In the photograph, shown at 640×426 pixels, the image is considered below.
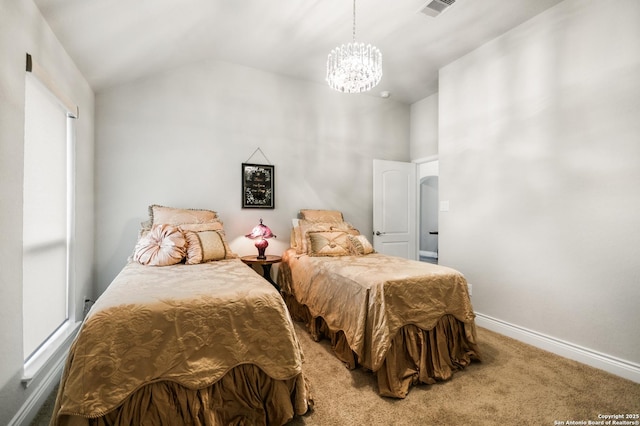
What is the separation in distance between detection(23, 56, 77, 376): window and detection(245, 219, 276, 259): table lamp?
1597 mm

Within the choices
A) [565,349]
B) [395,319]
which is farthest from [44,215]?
[565,349]

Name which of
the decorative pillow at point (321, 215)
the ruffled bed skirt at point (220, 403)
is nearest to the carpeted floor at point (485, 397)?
the ruffled bed skirt at point (220, 403)

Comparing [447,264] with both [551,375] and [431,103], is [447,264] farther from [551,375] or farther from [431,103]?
[431,103]

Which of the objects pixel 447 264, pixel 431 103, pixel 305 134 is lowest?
pixel 447 264

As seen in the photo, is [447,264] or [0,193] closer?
[0,193]

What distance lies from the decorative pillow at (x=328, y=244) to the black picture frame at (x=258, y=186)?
864 mm

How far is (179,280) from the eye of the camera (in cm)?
182

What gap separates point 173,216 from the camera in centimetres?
288

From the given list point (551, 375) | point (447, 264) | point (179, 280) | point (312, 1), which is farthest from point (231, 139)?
point (551, 375)

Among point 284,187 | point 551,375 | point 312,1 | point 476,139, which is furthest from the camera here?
point 284,187

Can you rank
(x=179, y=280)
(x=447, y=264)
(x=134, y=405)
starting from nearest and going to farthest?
(x=134, y=405), (x=179, y=280), (x=447, y=264)

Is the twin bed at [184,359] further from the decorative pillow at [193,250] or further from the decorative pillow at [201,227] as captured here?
the decorative pillow at [201,227]

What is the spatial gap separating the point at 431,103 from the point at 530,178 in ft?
6.71

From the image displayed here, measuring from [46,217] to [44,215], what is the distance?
0.13 feet
